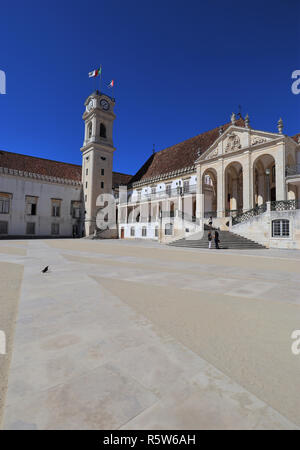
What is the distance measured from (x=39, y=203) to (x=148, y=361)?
4616 centimetres

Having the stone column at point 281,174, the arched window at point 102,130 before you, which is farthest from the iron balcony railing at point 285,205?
the arched window at point 102,130

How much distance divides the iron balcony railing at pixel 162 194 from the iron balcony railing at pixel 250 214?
8.94m

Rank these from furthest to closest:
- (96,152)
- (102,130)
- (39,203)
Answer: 1. (102,130)
2. (96,152)
3. (39,203)

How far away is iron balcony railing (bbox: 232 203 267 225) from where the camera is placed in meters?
21.5

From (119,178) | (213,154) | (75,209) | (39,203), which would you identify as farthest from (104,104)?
(213,154)

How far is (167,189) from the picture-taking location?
3731cm

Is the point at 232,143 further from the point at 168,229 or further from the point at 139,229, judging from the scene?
the point at 139,229

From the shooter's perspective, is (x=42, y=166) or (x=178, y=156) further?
(x=42, y=166)

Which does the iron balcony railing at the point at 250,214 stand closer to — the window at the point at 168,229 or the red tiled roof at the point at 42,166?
the window at the point at 168,229

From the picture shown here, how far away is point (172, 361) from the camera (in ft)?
7.34

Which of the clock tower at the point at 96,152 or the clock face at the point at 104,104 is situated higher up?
the clock face at the point at 104,104

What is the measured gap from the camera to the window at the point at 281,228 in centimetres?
1941

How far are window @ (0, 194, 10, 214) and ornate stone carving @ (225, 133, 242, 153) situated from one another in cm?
3663
